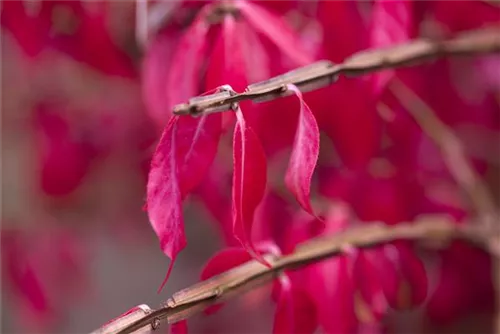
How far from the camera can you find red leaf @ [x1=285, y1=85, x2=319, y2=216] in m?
0.39

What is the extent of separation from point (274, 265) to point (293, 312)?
2.0 inches

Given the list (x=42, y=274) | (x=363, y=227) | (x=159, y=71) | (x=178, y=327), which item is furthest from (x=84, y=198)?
(x=178, y=327)

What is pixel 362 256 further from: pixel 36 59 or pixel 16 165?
pixel 16 165

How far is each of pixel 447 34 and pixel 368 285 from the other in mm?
340

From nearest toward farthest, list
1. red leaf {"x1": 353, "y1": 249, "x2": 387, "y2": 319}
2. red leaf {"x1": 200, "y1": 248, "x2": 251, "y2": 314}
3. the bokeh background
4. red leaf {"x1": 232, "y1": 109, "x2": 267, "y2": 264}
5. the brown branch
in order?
red leaf {"x1": 232, "y1": 109, "x2": 267, "y2": 264} < red leaf {"x1": 200, "y1": 248, "x2": 251, "y2": 314} < red leaf {"x1": 353, "y1": 249, "x2": 387, "y2": 319} < the brown branch < the bokeh background

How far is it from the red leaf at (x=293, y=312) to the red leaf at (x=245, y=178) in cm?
9

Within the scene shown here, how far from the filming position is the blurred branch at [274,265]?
15.1 inches

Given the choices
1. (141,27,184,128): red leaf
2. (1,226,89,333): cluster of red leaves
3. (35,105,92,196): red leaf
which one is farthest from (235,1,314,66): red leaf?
(1,226,89,333): cluster of red leaves

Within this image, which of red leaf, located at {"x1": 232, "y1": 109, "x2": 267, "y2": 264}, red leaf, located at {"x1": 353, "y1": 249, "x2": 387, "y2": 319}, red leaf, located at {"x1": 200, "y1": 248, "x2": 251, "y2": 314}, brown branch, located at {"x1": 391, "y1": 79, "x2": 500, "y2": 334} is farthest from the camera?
brown branch, located at {"x1": 391, "y1": 79, "x2": 500, "y2": 334}

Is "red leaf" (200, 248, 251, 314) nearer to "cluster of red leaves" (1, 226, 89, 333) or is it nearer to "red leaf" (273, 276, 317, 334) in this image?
"red leaf" (273, 276, 317, 334)

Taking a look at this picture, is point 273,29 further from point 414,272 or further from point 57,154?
point 57,154

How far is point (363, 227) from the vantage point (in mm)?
648

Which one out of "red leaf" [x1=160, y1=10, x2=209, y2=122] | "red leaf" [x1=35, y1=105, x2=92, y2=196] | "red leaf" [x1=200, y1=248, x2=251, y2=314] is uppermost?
"red leaf" [x1=35, y1=105, x2=92, y2=196]

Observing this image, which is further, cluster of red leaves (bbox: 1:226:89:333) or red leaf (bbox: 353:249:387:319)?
cluster of red leaves (bbox: 1:226:89:333)
